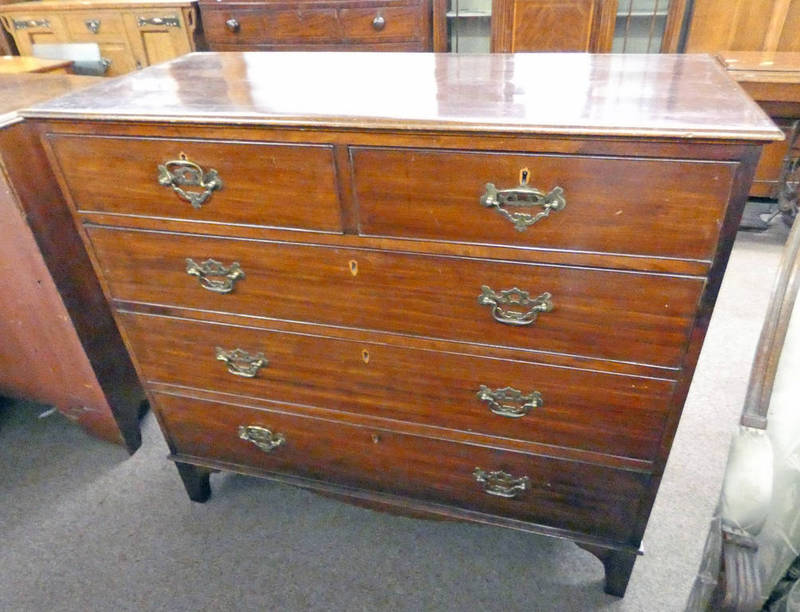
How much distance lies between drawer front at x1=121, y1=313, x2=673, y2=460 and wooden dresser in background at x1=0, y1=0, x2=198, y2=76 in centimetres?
243

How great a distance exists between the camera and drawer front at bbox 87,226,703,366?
0.92 metres

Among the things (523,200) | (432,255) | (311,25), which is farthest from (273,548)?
(311,25)

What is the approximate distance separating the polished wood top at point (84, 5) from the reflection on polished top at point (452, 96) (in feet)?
6.93

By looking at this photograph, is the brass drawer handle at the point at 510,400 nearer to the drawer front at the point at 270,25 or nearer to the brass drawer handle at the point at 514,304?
the brass drawer handle at the point at 514,304

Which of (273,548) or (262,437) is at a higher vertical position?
(262,437)

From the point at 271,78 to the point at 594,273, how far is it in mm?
716

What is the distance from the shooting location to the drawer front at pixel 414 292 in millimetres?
917

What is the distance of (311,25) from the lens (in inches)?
114

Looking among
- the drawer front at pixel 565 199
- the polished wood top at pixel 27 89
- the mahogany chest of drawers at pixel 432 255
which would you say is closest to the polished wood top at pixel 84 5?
the polished wood top at pixel 27 89

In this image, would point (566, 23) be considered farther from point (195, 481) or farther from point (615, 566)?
point (195, 481)

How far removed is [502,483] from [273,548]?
639mm

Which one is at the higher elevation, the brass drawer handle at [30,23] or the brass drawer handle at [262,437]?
the brass drawer handle at [30,23]

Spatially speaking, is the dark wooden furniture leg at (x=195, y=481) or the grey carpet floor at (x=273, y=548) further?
the dark wooden furniture leg at (x=195, y=481)

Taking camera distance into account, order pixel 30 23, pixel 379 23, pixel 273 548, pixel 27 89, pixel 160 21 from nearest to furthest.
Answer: pixel 273 548 < pixel 27 89 < pixel 379 23 < pixel 160 21 < pixel 30 23
